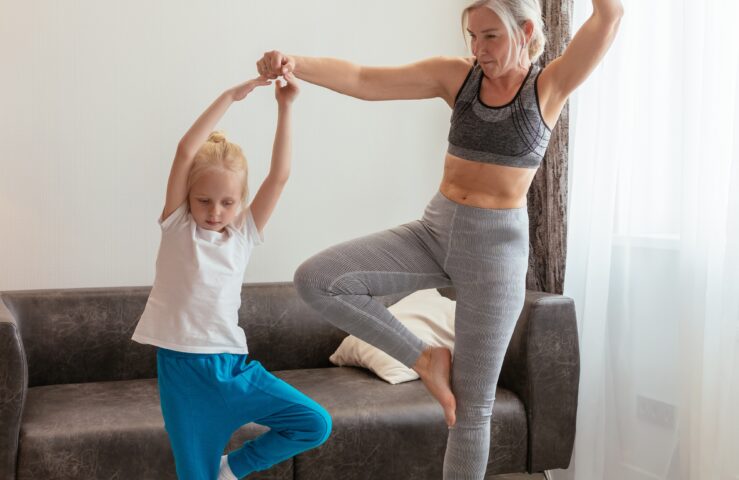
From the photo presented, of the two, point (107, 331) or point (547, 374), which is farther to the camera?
point (107, 331)

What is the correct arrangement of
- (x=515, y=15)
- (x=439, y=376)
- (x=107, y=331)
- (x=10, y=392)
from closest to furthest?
1. (x=515, y=15)
2. (x=439, y=376)
3. (x=10, y=392)
4. (x=107, y=331)

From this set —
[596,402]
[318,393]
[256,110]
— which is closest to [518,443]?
Answer: [596,402]

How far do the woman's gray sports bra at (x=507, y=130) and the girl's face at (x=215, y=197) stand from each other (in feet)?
1.86

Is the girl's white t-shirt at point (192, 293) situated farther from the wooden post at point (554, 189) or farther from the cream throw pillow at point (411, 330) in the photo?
the wooden post at point (554, 189)

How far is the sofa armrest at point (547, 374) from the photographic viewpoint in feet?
9.43

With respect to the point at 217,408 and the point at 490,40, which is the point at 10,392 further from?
the point at 490,40

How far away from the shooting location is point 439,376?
2.02m

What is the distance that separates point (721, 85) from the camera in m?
2.59

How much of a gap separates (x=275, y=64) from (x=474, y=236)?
0.62 meters

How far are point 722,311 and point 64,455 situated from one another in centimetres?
202

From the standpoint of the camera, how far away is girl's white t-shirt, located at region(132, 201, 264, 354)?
1971 millimetres

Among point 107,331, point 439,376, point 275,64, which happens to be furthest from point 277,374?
point 275,64

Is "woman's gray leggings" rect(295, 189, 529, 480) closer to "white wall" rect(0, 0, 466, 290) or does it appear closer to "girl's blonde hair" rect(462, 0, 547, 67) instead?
"girl's blonde hair" rect(462, 0, 547, 67)

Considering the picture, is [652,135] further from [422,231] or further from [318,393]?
[318,393]
